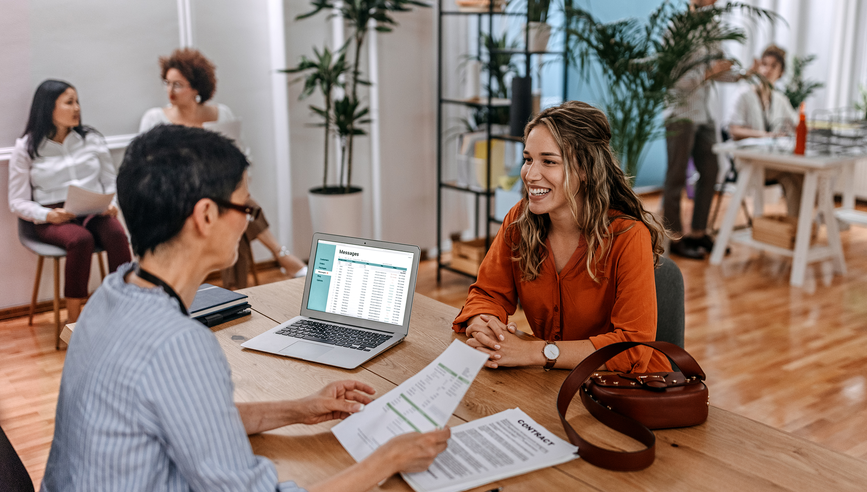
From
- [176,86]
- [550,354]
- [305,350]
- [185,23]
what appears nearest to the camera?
[550,354]

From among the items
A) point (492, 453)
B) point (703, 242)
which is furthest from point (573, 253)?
point (703, 242)

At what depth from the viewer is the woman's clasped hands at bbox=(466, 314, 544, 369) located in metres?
1.68

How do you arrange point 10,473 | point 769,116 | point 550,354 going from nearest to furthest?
point 10,473 < point 550,354 < point 769,116

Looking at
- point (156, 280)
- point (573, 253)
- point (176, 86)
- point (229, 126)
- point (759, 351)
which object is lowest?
point (759, 351)

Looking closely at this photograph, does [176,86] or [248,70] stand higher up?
[248,70]

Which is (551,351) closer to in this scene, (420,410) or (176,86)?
(420,410)

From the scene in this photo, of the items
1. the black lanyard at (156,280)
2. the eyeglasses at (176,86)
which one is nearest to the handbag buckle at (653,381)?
the black lanyard at (156,280)

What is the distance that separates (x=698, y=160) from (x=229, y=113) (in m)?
3.37

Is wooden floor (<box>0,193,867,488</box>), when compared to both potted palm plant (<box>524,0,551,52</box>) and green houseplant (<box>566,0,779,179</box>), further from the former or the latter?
potted palm plant (<box>524,0,551,52</box>)

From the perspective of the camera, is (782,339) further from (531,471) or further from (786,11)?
(786,11)

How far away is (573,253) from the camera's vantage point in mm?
1945

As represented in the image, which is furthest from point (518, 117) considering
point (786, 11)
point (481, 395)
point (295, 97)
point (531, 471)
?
point (786, 11)

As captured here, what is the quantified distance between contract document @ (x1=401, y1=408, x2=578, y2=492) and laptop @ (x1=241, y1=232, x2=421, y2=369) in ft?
1.51

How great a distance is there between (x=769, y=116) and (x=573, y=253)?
15.3 ft
